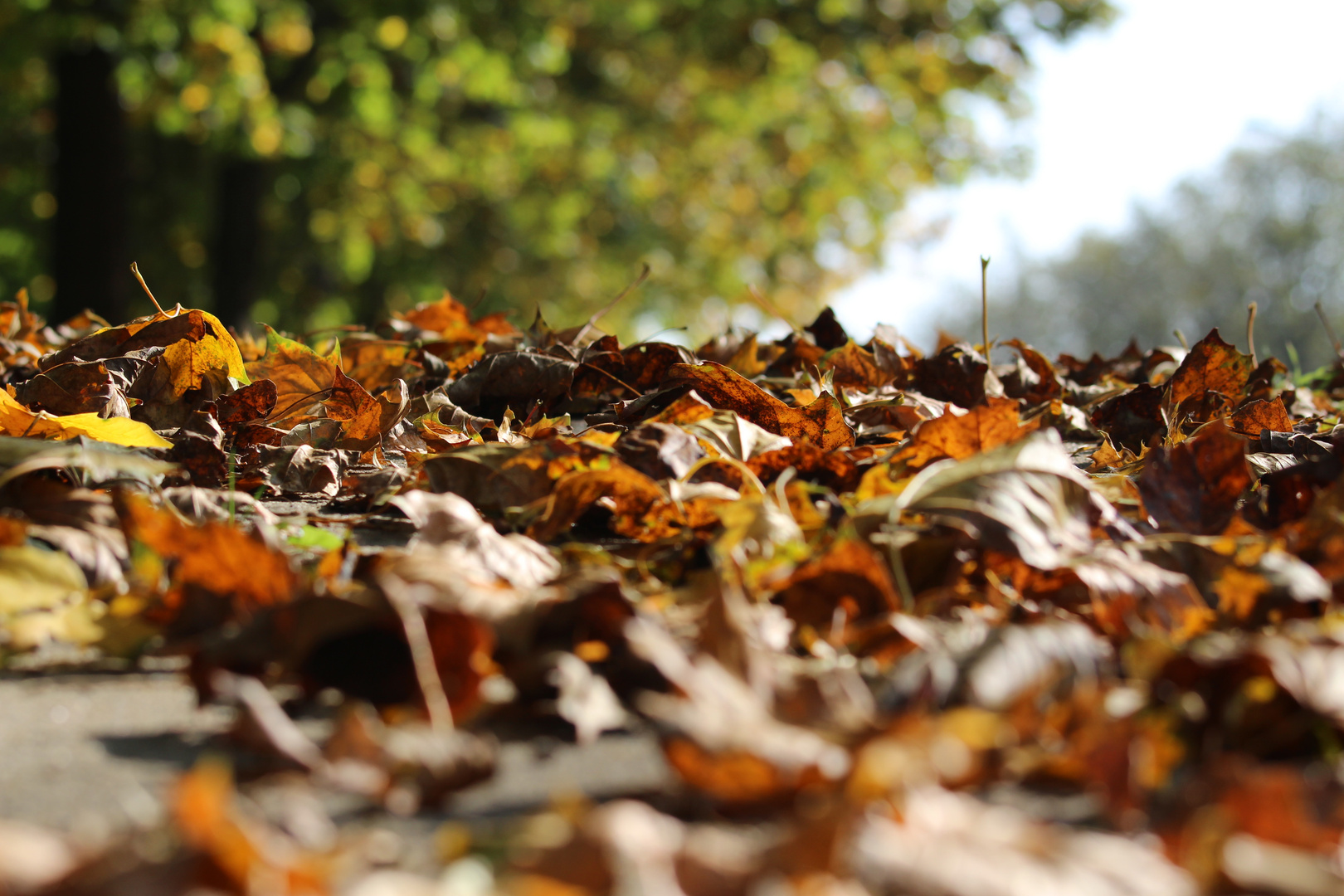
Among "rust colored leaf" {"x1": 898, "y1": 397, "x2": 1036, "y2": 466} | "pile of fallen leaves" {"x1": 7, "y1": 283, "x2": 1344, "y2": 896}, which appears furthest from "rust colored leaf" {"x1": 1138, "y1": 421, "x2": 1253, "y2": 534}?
"rust colored leaf" {"x1": 898, "y1": 397, "x2": 1036, "y2": 466}

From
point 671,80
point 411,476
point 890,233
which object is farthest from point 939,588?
point 890,233

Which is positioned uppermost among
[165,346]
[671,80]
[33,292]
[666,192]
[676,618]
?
[671,80]

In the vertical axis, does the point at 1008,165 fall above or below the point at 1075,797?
above

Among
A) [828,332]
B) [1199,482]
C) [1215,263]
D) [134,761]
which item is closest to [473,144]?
[828,332]

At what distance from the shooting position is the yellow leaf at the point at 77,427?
53.2 inches

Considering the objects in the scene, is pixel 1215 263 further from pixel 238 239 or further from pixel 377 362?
pixel 377 362

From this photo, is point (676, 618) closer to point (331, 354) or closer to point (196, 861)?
point (196, 861)

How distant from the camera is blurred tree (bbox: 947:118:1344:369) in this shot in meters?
39.6

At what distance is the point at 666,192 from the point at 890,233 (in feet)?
14.4

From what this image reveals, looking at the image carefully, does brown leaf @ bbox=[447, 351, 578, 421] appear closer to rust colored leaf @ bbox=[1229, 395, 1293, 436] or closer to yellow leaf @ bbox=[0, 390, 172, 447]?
yellow leaf @ bbox=[0, 390, 172, 447]

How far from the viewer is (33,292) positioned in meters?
13.6

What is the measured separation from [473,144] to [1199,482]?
1329 centimetres

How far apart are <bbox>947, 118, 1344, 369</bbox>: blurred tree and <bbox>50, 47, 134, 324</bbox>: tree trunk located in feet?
103

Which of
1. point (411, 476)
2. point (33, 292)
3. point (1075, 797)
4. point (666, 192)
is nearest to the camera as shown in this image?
point (1075, 797)
